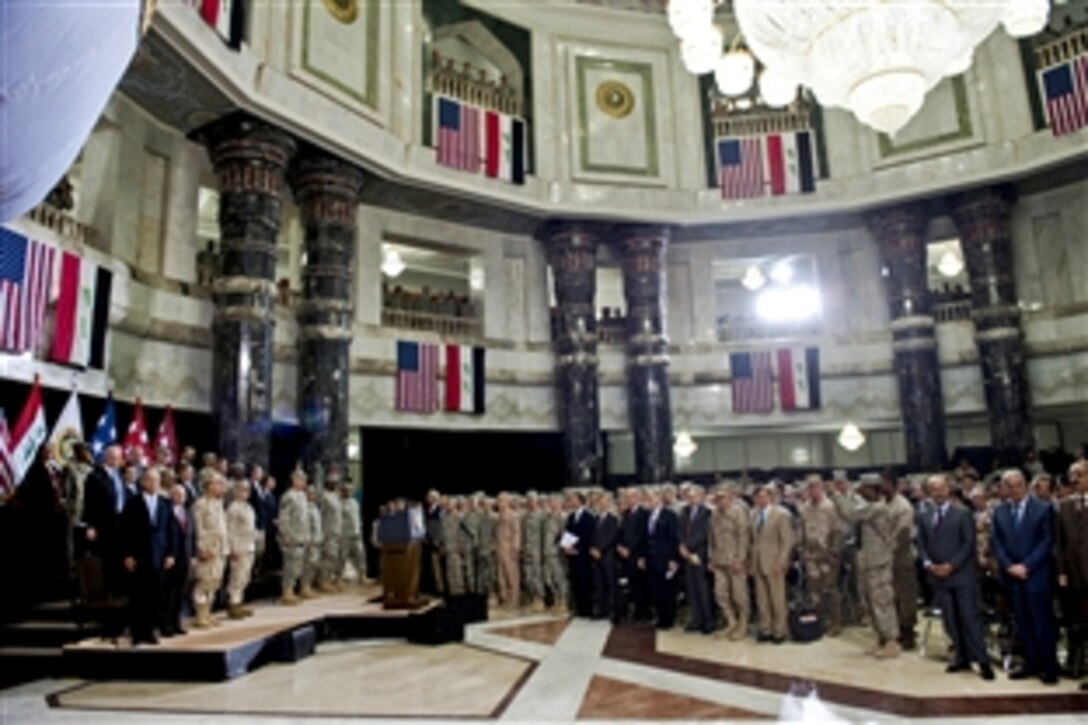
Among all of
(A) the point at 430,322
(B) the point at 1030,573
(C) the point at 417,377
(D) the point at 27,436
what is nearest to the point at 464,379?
(C) the point at 417,377

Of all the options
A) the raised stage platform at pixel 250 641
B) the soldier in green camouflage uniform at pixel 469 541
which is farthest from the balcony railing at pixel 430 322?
the raised stage platform at pixel 250 641

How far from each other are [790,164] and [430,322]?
27.6 feet

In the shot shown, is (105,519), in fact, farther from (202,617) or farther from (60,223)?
(60,223)

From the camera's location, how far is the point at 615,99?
16.3m

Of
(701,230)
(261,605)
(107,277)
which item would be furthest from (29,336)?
(701,230)

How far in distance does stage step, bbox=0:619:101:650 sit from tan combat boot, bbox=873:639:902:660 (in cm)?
730

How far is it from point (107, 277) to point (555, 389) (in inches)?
334

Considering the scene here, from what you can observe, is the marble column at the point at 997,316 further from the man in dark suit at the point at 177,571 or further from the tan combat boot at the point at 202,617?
the man in dark suit at the point at 177,571

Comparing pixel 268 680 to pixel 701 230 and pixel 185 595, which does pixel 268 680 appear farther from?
pixel 701 230

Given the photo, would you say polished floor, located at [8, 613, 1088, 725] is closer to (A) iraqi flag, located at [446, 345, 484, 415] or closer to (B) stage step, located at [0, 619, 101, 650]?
(B) stage step, located at [0, 619, 101, 650]

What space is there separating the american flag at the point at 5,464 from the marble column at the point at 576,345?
9.38m

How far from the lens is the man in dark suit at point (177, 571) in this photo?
6.91 meters

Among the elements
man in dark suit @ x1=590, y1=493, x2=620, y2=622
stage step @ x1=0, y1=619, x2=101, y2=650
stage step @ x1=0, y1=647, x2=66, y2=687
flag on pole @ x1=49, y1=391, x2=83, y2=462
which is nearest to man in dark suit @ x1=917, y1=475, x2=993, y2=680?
man in dark suit @ x1=590, y1=493, x2=620, y2=622

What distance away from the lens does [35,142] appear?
1026mm
